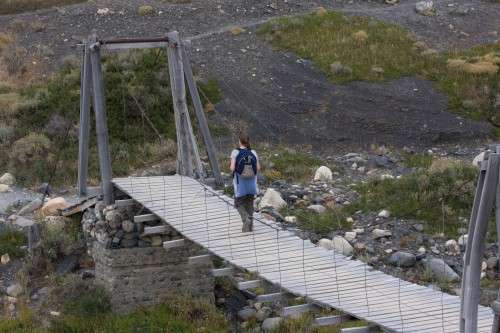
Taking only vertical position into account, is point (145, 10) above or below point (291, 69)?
above

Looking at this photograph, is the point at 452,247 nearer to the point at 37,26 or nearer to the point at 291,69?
the point at 291,69

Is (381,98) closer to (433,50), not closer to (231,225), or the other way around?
(433,50)

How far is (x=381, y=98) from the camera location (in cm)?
2870

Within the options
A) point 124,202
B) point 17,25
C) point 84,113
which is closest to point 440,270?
point 124,202

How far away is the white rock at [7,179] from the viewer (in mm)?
21578

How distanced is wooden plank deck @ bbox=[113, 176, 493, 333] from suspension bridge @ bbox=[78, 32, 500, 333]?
0.01 m

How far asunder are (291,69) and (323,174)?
9.09 m

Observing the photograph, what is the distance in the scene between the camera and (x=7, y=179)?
2164 centimetres

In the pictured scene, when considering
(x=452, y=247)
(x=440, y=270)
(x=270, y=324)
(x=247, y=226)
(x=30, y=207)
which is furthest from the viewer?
(x=30, y=207)

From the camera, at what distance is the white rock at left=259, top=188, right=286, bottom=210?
1866 cm

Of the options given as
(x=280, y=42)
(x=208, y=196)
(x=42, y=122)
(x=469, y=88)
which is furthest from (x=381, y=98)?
(x=208, y=196)

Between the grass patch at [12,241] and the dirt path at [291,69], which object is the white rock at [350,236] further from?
the dirt path at [291,69]

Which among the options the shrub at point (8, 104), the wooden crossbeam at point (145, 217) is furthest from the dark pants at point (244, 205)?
the shrub at point (8, 104)

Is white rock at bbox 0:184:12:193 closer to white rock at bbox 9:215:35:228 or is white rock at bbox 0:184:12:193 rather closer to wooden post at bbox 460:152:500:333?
white rock at bbox 9:215:35:228
